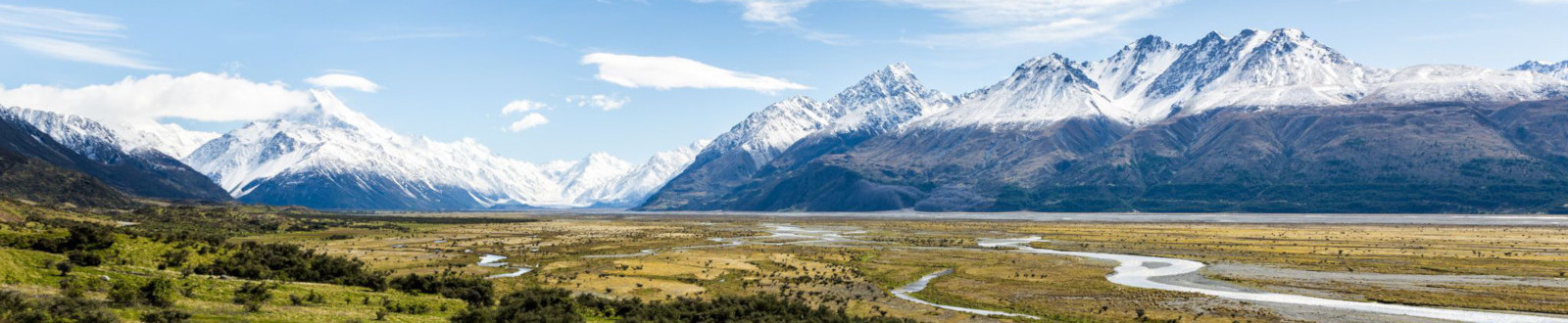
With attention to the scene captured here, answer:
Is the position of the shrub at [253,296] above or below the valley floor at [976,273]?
above

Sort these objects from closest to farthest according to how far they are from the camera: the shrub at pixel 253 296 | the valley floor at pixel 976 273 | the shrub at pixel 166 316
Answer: the shrub at pixel 166 316, the shrub at pixel 253 296, the valley floor at pixel 976 273

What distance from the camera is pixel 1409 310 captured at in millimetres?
58344

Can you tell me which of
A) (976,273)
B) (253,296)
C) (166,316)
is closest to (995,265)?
(976,273)

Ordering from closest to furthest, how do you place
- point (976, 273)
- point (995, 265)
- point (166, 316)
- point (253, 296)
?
point (166, 316)
point (253, 296)
point (976, 273)
point (995, 265)

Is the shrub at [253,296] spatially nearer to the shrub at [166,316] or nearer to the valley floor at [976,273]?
the valley floor at [976,273]

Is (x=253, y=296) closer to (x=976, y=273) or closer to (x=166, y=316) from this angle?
(x=166, y=316)

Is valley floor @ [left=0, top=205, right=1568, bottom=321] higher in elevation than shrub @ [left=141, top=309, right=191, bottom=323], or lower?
lower

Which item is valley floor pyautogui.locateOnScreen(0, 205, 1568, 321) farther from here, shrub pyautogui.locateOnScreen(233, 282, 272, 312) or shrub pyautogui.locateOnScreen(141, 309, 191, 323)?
shrub pyautogui.locateOnScreen(141, 309, 191, 323)

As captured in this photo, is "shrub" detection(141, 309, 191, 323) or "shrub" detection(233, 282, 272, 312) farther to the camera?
"shrub" detection(233, 282, 272, 312)

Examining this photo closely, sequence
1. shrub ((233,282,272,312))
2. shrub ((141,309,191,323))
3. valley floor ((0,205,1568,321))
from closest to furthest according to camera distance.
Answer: shrub ((141,309,191,323)) → shrub ((233,282,272,312)) → valley floor ((0,205,1568,321))

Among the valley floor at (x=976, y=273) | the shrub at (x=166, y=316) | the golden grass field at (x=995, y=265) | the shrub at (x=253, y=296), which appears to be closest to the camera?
the shrub at (x=166, y=316)

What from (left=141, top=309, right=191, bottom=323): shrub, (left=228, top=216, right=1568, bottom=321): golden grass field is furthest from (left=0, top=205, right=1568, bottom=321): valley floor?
(left=141, top=309, right=191, bottom=323): shrub

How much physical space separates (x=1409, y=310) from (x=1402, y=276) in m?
25.8

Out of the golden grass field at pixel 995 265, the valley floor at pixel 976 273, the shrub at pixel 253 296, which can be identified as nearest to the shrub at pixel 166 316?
the valley floor at pixel 976 273
